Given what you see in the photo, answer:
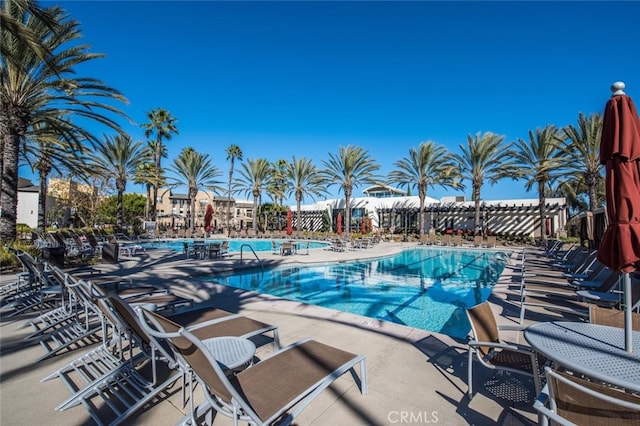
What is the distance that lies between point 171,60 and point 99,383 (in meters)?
17.8

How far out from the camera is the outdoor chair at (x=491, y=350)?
2.53 metres

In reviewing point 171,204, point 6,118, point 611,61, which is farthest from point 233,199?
point 611,61

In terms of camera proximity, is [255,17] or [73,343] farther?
[255,17]

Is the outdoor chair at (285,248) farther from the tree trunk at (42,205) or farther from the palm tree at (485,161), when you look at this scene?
the palm tree at (485,161)

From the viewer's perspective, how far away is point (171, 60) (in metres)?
16.3

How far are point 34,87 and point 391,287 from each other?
526 inches

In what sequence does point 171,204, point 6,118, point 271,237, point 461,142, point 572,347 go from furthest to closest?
point 171,204 < point 271,237 < point 461,142 < point 6,118 < point 572,347

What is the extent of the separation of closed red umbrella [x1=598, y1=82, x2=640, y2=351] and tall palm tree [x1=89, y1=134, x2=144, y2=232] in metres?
27.7

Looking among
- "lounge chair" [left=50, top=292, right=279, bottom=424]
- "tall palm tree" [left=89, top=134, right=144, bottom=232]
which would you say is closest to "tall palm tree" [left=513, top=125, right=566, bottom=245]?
A: "lounge chair" [left=50, top=292, right=279, bottom=424]

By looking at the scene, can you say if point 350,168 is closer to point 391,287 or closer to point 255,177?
point 255,177

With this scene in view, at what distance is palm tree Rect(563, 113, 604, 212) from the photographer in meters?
16.5

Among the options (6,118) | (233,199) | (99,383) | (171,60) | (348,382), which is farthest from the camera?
(233,199)

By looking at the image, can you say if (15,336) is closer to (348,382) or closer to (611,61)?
(348,382)

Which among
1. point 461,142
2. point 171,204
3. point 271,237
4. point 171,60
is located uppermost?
point 171,60
